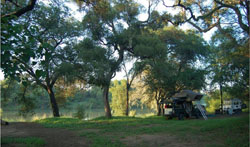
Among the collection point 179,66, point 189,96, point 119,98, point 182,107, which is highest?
point 179,66

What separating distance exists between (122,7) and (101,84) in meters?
8.52

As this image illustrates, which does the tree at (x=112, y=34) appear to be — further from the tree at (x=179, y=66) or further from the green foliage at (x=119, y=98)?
the green foliage at (x=119, y=98)

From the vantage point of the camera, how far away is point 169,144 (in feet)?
23.7

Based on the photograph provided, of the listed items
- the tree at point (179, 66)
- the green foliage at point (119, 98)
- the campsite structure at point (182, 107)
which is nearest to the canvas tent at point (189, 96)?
the campsite structure at point (182, 107)

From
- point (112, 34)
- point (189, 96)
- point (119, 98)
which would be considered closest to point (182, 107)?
point (189, 96)

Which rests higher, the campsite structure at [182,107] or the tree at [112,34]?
the tree at [112,34]

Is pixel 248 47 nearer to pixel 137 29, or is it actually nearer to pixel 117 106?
pixel 137 29

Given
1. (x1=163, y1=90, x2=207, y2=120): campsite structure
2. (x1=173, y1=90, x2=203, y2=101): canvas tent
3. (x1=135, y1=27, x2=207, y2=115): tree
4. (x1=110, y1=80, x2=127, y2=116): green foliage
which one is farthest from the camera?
(x1=110, y1=80, x2=127, y2=116): green foliage

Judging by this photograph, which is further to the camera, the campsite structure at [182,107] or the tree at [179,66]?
the tree at [179,66]

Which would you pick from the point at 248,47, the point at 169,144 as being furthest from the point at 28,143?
the point at 248,47

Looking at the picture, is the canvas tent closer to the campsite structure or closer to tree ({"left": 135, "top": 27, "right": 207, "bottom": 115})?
the campsite structure

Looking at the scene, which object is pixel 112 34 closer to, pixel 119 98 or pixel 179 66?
pixel 179 66

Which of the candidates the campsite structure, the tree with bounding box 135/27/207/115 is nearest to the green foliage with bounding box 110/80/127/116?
the tree with bounding box 135/27/207/115

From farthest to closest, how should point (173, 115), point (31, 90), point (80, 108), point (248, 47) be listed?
point (80, 108), point (31, 90), point (173, 115), point (248, 47)
